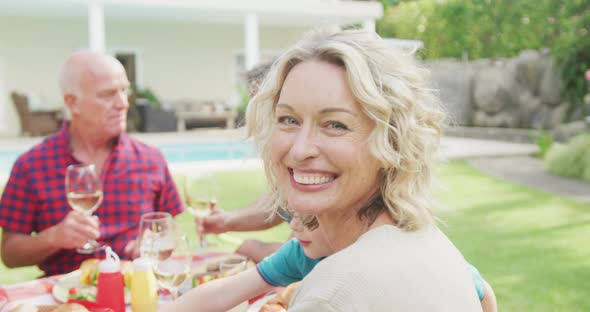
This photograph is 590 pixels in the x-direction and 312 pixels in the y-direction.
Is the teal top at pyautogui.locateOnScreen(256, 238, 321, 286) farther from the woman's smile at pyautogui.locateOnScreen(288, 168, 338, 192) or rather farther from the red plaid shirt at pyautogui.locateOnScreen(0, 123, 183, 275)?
the red plaid shirt at pyautogui.locateOnScreen(0, 123, 183, 275)

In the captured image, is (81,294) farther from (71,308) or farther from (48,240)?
(48,240)

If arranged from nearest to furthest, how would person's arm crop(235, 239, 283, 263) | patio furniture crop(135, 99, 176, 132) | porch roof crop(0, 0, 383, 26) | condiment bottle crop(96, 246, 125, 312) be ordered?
condiment bottle crop(96, 246, 125, 312) → person's arm crop(235, 239, 283, 263) → porch roof crop(0, 0, 383, 26) → patio furniture crop(135, 99, 176, 132)

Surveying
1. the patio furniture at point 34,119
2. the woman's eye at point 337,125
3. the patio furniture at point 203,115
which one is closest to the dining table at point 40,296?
the woman's eye at point 337,125

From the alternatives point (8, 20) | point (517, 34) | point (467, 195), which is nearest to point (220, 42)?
point (8, 20)

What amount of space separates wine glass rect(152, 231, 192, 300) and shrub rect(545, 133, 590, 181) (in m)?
8.64

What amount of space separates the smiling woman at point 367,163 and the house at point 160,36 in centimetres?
1179

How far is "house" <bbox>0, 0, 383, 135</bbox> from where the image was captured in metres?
13.8

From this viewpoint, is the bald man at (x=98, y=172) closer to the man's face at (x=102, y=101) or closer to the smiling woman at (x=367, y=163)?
the man's face at (x=102, y=101)

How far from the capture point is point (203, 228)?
2502 mm

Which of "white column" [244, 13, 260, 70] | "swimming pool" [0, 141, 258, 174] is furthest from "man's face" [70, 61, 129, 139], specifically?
"white column" [244, 13, 260, 70]

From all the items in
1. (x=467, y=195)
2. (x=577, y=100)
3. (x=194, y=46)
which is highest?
(x=194, y=46)

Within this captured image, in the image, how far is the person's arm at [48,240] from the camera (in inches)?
84.1

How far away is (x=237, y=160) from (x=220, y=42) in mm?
7840

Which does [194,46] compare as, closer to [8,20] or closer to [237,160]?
[8,20]
